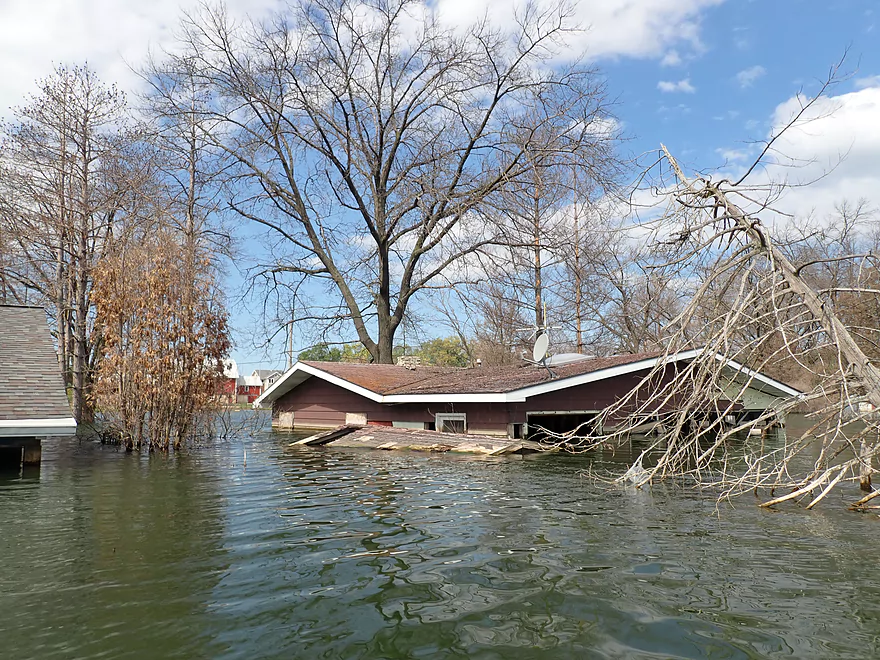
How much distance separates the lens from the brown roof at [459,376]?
49.6 feet

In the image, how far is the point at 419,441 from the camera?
49.5 ft

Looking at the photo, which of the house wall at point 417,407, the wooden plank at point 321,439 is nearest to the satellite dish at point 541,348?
the house wall at point 417,407

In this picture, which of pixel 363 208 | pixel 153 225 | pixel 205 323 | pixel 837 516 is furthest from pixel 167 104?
pixel 837 516

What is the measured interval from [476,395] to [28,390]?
8493 mm

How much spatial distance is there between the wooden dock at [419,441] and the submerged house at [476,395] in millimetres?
802

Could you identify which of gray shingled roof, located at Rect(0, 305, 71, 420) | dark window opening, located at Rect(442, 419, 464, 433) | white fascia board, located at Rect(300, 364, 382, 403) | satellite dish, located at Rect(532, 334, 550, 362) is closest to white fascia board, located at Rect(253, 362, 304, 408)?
white fascia board, located at Rect(300, 364, 382, 403)

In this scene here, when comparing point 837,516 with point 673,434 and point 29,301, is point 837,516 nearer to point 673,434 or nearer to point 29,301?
point 673,434

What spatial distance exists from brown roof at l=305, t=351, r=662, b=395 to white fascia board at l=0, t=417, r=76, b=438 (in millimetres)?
8220

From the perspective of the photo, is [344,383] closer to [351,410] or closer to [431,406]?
[351,410]

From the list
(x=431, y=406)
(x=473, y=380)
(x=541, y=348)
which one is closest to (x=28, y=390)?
(x=431, y=406)

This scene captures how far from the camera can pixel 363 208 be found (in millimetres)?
25672

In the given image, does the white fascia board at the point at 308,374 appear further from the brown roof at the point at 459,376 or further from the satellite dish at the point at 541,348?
the satellite dish at the point at 541,348

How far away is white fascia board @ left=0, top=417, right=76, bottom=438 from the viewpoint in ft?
29.3

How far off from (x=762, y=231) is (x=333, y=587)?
4805mm
